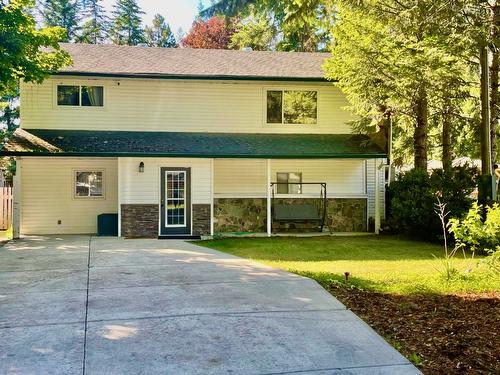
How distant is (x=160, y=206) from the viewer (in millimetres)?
14164

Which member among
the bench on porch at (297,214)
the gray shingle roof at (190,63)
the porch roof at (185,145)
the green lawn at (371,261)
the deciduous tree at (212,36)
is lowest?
the green lawn at (371,261)

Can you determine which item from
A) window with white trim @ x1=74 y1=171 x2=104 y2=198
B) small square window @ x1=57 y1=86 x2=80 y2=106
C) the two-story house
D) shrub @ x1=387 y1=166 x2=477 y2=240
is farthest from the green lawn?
small square window @ x1=57 y1=86 x2=80 y2=106

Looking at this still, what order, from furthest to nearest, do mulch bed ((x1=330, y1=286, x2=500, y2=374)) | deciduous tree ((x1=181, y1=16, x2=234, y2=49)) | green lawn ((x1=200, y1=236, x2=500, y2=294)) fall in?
1. deciduous tree ((x1=181, y1=16, x2=234, y2=49))
2. green lawn ((x1=200, y1=236, x2=500, y2=294))
3. mulch bed ((x1=330, y1=286, x2=500, y2=374))

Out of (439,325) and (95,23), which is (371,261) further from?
(95,23)

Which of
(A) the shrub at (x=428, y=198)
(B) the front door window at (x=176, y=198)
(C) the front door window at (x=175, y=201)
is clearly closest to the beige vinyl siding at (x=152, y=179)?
(C) the front door window at (x=175, y=201)

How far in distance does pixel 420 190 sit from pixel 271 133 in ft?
17.7

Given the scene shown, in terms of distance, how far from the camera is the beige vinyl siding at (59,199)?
15.0 metres

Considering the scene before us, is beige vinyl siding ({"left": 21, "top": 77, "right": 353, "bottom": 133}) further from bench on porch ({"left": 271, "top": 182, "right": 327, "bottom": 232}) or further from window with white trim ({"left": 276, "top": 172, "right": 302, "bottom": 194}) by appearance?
bench on porch ({"left": 271, "top": 182, "right": 327, "bottom": 232})

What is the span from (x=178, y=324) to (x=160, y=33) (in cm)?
4397

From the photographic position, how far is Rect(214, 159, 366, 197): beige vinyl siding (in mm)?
15852

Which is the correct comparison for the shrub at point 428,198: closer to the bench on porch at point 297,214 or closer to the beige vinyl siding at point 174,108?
the bench on porch at point 297,214

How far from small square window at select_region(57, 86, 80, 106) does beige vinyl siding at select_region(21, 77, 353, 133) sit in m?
0.16

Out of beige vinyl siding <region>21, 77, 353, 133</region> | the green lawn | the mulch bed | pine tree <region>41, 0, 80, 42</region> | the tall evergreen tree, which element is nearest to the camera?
the mulch bed

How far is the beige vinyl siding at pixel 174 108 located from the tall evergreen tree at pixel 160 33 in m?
30.1
